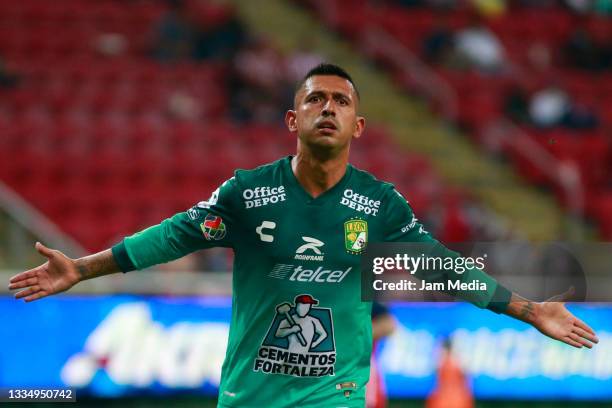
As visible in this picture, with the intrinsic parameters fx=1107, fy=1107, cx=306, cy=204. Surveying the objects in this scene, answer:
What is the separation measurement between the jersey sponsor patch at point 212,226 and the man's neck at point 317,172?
0.44 m

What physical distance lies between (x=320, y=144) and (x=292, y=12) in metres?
15.7

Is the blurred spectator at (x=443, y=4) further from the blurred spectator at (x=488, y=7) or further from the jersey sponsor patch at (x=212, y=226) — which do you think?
the jersey sponsor patch at (x=212, y=226)

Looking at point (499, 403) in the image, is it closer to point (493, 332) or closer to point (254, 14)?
point (493, 332)

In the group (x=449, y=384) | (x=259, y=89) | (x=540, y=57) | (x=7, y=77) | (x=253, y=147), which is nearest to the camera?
(x=449, y=384)

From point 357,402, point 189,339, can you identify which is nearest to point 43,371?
point 189,339

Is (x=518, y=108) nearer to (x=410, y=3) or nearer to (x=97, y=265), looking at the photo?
(x=410, y=3)

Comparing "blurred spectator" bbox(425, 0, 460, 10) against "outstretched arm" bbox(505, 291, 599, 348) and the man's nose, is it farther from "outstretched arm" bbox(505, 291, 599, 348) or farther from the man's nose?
"outstretched arm" bbox(505, 291, 599, 348)

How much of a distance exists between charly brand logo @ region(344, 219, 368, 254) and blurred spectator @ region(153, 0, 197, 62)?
1210 cm

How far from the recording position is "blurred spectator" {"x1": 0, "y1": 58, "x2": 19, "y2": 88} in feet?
51.5

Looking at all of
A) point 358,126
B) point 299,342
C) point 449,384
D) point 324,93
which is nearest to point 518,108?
point 449,384

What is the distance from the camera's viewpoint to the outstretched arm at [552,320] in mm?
5203

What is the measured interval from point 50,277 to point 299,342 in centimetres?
121

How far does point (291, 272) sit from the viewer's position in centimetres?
521

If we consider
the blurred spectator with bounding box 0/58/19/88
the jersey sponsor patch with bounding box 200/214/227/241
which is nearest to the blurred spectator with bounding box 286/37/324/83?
the blurred spectator with bounding box 0/58/19/88
